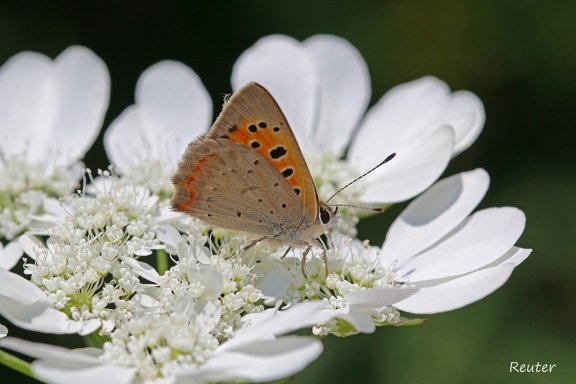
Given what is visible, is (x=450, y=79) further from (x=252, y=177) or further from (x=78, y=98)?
(x=252, y=177)

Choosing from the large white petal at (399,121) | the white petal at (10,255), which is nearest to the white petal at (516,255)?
the large white petal at (399,121)

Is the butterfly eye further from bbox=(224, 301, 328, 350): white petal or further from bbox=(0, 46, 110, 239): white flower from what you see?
bbox=(0, 46, 110, 239): white flower

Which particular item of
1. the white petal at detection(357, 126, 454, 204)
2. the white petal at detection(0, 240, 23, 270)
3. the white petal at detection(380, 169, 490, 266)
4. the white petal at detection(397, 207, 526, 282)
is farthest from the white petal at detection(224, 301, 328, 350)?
the white petal at detection(357, 126, 454, 204)

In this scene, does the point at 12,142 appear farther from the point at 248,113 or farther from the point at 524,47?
the point at 524,47

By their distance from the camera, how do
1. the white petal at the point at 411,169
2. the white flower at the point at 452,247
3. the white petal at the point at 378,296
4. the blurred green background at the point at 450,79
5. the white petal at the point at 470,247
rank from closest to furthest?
the white petal at the point at 378,296, the white flower at the point at 452,247, the white petal at the point at 470,247, the white petal at the point at 411,169, the blurred green background at the point at 450,79

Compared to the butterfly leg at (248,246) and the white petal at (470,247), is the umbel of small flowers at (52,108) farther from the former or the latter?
the white petal at (470,247)

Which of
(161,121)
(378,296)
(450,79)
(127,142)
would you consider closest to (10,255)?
(127,142)

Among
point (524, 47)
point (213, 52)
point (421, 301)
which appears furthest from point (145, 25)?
point (421, 301)
